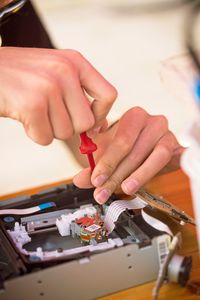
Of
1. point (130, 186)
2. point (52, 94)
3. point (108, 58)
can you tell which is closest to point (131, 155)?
point (130, 186)

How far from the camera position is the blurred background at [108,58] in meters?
1.25

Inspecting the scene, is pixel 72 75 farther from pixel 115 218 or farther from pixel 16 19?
pixel 16 19

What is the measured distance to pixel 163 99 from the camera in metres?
1.75

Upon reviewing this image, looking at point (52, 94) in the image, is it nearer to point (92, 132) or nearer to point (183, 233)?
point (92, 132)

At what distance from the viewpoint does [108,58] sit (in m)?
2.32

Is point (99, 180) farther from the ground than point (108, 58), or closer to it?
farther from the ground

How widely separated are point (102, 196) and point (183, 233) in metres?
0.10

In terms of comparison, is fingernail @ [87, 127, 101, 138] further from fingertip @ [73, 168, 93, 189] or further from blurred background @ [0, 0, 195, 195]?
blurred background @ [0, 0, 195, 195]


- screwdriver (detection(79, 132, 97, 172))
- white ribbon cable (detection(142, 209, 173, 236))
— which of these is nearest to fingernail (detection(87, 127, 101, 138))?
screwdriver (detection(79, 132, 97, 172))

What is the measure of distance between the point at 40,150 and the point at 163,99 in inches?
18.7

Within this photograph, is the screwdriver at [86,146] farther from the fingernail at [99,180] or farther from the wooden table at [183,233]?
the wooden table at [183,233]

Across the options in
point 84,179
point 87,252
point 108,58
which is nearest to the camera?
point 87,252

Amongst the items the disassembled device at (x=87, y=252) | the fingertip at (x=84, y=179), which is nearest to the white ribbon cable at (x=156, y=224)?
the disassembled device at (x=87, y=252)

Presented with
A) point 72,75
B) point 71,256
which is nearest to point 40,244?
point 71,256
